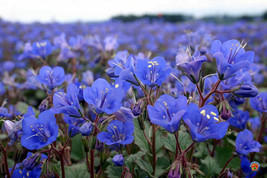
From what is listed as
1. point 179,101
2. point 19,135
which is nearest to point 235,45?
point 179,101

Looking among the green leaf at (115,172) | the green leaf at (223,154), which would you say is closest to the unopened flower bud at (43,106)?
the green leaf at (115,172)

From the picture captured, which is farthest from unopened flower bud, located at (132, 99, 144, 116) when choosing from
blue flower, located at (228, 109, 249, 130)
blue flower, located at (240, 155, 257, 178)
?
blue flower, located at (228, 109, 249, 130)

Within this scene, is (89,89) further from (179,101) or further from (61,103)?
(179,101)

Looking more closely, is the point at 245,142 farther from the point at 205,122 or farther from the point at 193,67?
the point at 193,67

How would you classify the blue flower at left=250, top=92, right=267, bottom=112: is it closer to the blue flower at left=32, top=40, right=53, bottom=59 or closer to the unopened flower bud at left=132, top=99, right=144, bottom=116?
the unopened flower bud at left=132, top=99, right=144, bottom=116

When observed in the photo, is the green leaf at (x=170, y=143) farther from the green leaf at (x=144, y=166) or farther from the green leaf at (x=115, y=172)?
the green leaf at (x=115, y=172)
